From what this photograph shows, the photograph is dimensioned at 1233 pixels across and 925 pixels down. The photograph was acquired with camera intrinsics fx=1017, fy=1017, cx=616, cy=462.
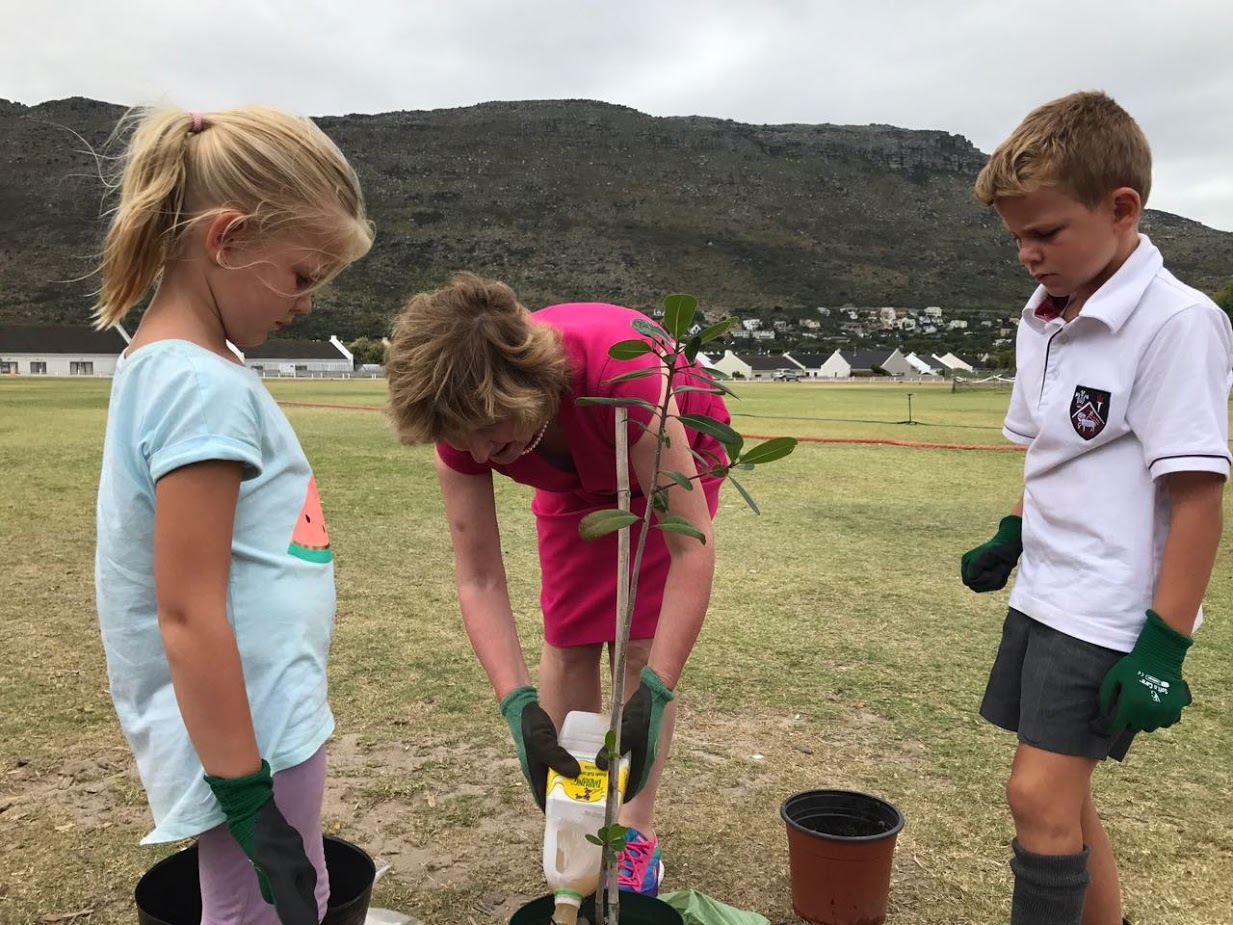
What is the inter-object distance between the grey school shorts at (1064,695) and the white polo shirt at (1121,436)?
4cm

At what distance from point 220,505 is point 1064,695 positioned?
1.59 m

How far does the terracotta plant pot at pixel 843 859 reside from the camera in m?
2.40

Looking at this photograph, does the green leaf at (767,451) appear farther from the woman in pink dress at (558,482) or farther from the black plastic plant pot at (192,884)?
the black plastic plant pot at (192,884)

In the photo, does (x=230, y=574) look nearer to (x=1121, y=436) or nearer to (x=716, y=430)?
(x=716, y=430)

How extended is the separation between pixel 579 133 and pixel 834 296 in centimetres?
6046

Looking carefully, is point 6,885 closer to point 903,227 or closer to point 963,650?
point 963,650

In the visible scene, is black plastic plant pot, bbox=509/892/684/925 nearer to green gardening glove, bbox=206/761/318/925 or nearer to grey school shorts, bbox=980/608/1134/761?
green gardening glove, bbox=206/761/318/925

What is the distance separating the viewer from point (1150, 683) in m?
1.82

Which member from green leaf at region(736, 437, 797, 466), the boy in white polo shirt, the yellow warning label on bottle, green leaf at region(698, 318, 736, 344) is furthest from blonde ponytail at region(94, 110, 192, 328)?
the boy in white polo shirt

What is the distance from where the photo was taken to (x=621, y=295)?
120438 mm

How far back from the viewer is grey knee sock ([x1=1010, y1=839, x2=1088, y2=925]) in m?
2.02

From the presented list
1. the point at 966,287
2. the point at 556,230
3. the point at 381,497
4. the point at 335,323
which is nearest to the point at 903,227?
the point at 966,287

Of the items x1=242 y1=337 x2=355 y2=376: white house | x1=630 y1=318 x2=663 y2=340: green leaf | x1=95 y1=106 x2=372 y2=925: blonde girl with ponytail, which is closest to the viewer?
x1=95 y1=106 x2=372 y2=925: blonde girl with ponytail

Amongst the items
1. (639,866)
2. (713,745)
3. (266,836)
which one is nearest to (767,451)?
(266,836)
